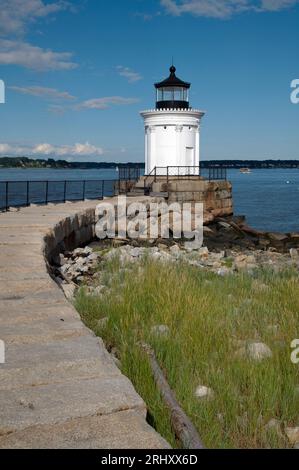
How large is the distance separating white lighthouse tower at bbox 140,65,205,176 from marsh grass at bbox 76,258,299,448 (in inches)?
751

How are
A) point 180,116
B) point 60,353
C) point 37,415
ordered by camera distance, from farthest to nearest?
point 180,116, point 60,353, point 37,415

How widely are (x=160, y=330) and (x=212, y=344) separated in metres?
0.62

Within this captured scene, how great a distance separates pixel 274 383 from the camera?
4.47 m

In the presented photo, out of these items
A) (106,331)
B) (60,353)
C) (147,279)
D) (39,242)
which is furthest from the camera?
(39,242)

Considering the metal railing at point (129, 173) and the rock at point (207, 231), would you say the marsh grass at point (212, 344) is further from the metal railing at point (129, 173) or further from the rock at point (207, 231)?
the metal railing at point (129, 173)

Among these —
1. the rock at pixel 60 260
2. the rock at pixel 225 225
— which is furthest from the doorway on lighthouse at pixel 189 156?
the rock at pixel 60 260

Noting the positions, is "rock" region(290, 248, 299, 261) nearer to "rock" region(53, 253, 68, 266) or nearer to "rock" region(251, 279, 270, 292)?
"rock" region(53, 253, 68, 266)

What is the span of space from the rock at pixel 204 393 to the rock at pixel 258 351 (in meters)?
0.75

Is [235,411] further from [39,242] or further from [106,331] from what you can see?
[39,242]

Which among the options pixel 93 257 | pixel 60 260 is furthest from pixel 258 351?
pixel 93 257

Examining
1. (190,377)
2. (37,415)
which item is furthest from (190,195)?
(37,415)

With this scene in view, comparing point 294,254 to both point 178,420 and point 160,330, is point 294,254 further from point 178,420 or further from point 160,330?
point 178,420

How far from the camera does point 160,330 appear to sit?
5660 mm
